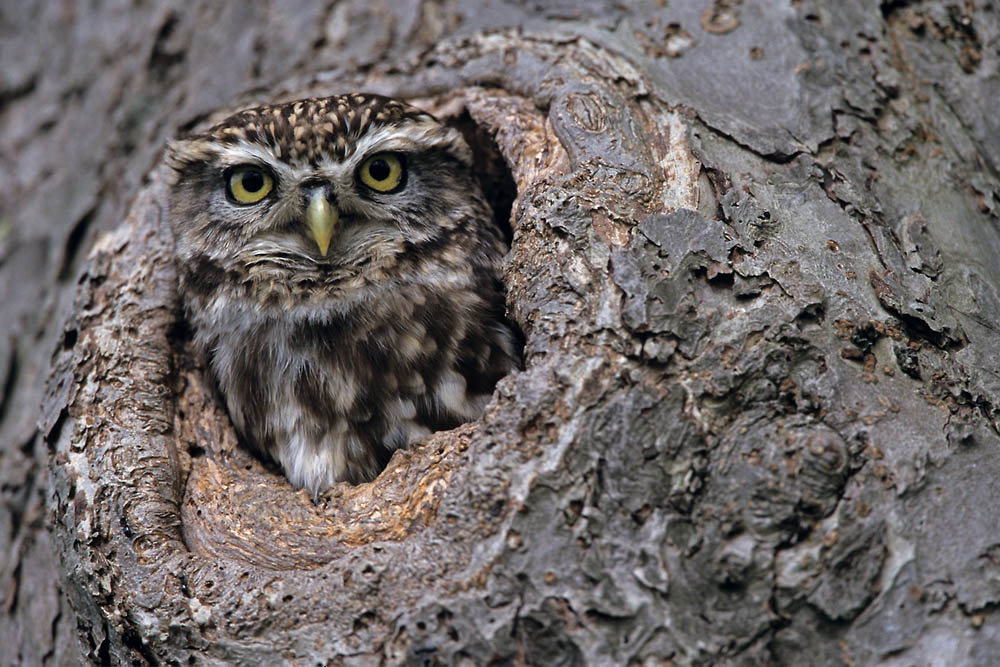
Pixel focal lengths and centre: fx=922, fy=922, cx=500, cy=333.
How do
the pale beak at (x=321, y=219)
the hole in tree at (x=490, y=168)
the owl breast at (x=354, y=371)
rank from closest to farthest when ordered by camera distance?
the pale beak at (x=321, y=219), the owl breast at (x=354, y=371), the hole in tree at (x=490, y=168)

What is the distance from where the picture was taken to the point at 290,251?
2.69 meters

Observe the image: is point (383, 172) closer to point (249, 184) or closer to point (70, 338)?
point (249, 184)

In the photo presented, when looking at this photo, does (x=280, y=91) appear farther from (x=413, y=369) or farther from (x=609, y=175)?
(x=609, y=175)

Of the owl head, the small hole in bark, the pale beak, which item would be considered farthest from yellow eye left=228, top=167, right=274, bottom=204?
the small hole in bark

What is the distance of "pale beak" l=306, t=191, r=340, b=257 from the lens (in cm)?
254

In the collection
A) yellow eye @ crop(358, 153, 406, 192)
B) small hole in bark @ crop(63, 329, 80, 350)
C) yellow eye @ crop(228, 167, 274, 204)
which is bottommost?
small hole in bark @ crop(63, 329, 80, 350)

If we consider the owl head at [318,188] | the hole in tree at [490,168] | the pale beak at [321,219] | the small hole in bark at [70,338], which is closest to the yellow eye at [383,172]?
the owl head at [318,188]

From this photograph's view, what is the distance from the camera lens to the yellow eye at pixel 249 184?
8.80ft

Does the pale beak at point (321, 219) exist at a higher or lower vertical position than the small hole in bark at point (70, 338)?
higher

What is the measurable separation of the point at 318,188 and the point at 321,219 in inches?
4.8

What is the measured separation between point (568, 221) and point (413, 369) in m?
0.68

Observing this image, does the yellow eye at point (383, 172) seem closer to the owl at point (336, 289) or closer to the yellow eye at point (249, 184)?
the owl at point (336, 289)

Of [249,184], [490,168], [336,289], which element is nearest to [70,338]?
[249,184]

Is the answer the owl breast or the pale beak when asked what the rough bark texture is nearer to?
the owl breast
